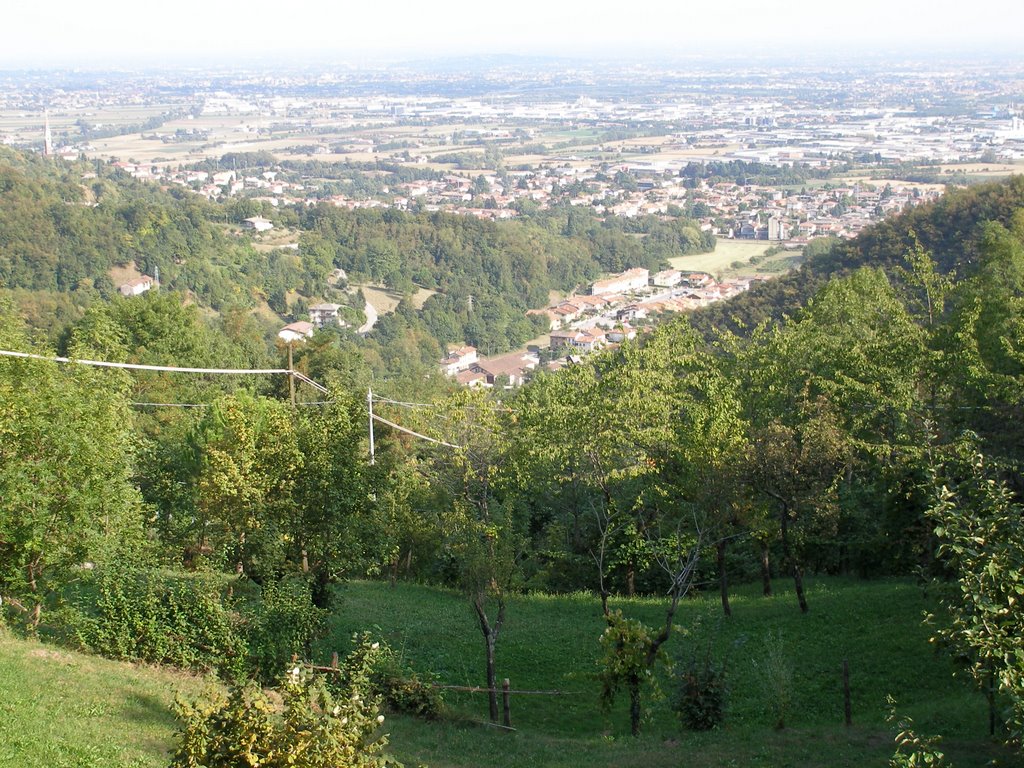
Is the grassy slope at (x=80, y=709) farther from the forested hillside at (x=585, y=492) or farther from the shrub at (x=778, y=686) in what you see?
the shrub at (x=778, y=686)

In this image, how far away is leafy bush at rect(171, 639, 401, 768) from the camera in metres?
4.91

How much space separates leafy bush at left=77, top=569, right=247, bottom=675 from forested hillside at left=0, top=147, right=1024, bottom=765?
0.09 feet

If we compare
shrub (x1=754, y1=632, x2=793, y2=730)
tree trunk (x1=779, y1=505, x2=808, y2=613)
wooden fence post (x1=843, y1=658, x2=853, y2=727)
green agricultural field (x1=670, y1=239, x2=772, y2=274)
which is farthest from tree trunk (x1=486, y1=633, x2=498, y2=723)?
green agricultural field (x1=670, y1=239, x2=772, y2=274)

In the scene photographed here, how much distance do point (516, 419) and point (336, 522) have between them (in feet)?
17.4

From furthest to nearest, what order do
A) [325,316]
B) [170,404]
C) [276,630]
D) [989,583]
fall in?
1. [325,316]
2. [170,404]
3. [276,630]
4. [989,583]

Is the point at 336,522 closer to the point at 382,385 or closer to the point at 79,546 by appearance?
the point at 79,546

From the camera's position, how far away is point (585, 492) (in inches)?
688

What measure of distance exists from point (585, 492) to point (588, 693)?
5836mm

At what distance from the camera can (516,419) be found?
1662 centimetres

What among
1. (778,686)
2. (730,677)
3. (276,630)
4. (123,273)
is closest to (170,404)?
(276,630)

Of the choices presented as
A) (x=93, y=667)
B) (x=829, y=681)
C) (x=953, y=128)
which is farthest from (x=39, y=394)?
(x=953, y=128)

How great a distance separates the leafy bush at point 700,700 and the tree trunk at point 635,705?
0.38 meters

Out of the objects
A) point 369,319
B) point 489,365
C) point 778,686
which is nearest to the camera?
point 778,686

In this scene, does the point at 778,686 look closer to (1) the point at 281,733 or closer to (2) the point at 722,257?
(1) the point at 281,733
